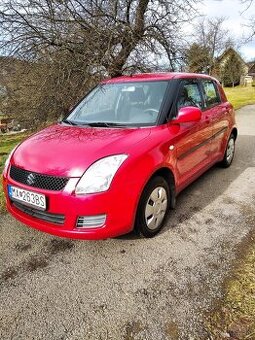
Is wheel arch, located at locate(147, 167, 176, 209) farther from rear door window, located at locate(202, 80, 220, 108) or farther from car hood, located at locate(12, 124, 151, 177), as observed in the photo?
rear door window, located at locate(202, 80, 220, 108)

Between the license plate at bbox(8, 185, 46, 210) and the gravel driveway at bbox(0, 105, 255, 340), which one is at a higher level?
the license plate at bbox(8, 185, 46, 210)

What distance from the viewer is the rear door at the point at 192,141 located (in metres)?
3.74

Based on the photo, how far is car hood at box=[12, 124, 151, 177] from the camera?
281 cm

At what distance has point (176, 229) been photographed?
11.5 feet

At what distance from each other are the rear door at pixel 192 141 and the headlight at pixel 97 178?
1090mm

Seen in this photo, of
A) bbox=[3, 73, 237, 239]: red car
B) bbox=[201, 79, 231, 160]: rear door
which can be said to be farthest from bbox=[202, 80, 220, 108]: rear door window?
bbox=[3, 73, 237, 239]: red car

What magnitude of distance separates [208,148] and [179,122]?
1205 mm

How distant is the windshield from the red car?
1 cm

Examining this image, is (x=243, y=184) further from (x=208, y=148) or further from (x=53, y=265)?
(x=53, y=265)

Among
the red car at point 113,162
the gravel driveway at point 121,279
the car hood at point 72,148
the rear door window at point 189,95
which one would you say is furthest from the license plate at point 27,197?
the rear door window at point 189,95

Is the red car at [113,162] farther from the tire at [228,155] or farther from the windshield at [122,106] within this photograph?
the tire at [228,155]

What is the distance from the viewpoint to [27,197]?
295 centimetres

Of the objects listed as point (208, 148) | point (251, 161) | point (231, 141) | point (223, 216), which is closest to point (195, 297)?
point (223, 216)

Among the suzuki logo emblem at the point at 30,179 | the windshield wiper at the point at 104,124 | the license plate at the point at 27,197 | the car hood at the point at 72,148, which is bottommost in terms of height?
the license plate at the point at 27,197
